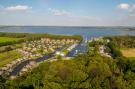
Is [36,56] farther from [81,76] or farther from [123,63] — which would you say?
[81,76]

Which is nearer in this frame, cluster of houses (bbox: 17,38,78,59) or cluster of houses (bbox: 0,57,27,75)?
cluster of houses (bbox: 0,57,27,75)

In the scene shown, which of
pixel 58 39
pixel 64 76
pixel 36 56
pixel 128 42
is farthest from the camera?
pixel 58 39

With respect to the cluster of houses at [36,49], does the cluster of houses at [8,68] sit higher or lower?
higher

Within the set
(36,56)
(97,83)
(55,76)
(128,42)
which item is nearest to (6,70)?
(36,56)

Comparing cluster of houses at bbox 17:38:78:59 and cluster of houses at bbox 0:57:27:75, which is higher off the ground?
cluster of houses at bbox 0:57:27:75

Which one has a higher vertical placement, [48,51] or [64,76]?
[64,76]

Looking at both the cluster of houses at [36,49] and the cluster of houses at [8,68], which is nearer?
the cluster of houses at [8,68]

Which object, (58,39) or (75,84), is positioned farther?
(58,39)

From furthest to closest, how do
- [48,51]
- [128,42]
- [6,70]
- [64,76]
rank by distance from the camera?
[128,42] < [48,51] < [6,70] < [64,76]

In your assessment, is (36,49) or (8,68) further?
(36,49)

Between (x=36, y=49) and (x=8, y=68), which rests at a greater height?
(x=8, y=68)
